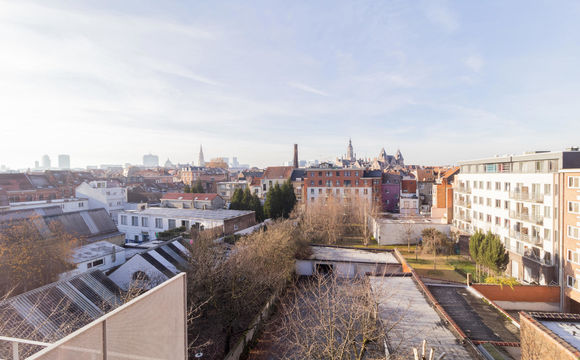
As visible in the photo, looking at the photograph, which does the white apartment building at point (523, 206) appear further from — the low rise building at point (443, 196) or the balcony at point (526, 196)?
the low rise building at point (443, 196)

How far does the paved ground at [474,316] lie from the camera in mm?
14414

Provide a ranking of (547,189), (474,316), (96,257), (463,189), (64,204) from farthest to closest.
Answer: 1. (64,204)
2. (463,189)
3. (547,189)
4. (96,257)
5. (474,316)

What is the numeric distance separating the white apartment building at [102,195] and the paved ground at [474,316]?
42047 millimetres

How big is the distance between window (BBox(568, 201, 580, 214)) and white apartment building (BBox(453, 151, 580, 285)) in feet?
3.70

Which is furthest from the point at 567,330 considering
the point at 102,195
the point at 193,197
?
the point at 102,195

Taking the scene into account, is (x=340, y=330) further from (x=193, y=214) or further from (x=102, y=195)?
(x=102, y=195)

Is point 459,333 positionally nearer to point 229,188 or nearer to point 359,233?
point 359,233

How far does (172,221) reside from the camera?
32625mm

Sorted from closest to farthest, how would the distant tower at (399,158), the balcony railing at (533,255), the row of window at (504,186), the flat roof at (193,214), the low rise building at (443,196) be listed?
the balcony railing at (533,255)
the row of window at (504,186)
the flat roof at (193,214)
the low rise building at (443,196)
the distant tower at (399,158)

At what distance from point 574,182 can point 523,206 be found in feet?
18.0

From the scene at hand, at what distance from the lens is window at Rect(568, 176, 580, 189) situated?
19562mm

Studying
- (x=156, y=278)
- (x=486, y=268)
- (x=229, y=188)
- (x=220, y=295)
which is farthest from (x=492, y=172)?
(x=229, y=188)

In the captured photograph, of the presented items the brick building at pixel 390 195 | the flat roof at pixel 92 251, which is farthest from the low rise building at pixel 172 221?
the brick building at pixel 390 195

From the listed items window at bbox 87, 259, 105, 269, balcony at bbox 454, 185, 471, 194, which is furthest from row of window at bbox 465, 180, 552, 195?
window at bbox 87, 259, 105, 269
